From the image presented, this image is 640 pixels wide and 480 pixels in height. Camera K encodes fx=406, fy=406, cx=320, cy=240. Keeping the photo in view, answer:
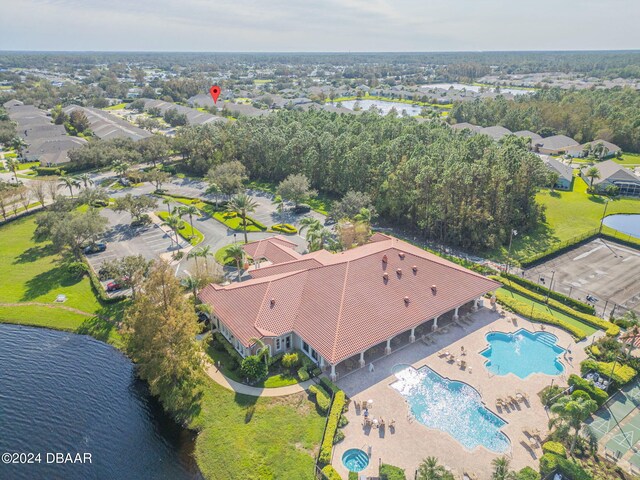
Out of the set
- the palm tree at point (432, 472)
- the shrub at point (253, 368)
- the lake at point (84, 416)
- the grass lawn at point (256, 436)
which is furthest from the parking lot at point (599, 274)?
the lake at point (84, 416)

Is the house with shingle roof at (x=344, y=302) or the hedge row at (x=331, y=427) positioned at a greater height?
the house with shingle roof at (x=344, y=302)

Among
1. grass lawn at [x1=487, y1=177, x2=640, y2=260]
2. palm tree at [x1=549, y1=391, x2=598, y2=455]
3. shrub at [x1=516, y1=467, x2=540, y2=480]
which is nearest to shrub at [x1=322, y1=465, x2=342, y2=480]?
shrub at [x1=516, y1=467, x2=540, y2=480]

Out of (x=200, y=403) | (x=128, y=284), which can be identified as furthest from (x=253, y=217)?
(x=200, y=403)

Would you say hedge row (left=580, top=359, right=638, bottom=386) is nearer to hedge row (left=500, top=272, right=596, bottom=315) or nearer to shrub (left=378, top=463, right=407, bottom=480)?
hedge row (left=500, top=272, right=596, bottom=315)

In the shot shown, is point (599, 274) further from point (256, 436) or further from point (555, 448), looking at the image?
point (256, 436)

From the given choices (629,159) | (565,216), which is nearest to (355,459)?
(565,216)

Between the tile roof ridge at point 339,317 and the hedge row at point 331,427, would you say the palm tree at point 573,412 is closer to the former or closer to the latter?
the hedge row at point 331,427
